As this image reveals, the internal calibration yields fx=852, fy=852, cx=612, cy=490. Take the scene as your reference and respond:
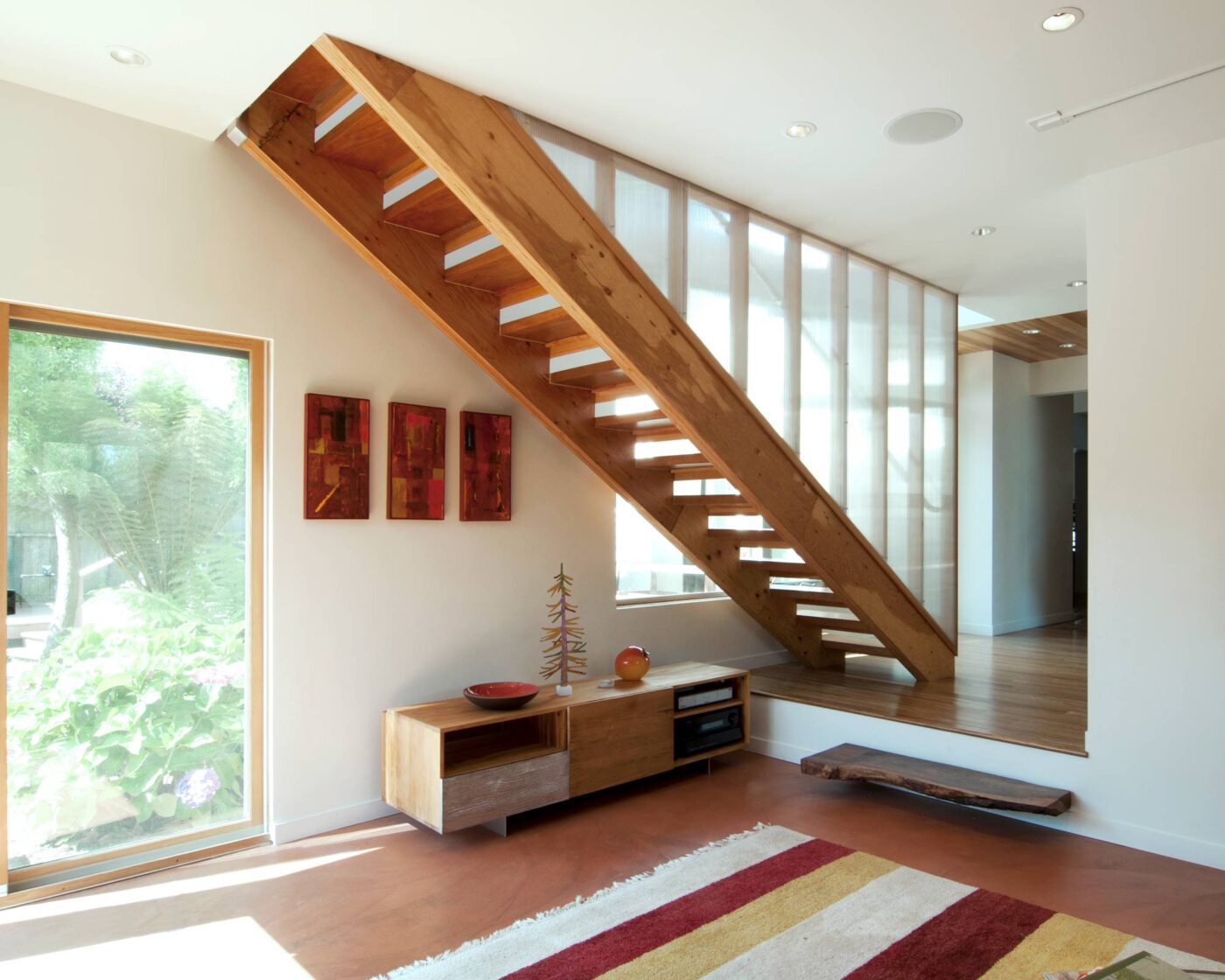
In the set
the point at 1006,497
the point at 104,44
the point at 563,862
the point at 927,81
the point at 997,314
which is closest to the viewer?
the point at 104,44

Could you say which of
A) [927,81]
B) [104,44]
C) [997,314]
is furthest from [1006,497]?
[104,44]

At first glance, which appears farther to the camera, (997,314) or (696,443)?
(997,314)

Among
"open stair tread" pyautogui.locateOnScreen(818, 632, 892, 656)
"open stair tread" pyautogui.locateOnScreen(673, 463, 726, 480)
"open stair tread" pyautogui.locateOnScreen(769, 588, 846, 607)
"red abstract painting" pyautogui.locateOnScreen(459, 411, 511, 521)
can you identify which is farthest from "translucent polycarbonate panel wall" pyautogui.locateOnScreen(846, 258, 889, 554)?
"red abstract painting" pyautogui.locateOnScreen(459, 411, 511, 521)

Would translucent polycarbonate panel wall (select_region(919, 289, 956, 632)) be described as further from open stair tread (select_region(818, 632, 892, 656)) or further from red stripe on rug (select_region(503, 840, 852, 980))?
red stripe on rug (select_region(503, 840, 852, 980))

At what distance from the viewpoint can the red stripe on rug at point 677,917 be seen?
254cm

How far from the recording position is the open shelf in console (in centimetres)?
360

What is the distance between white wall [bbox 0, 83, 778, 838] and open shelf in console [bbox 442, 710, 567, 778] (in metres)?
0.28

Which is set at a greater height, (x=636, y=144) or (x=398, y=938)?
(x=636, y=144)

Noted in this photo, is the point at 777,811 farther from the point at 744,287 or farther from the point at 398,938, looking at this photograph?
the point at 744,287

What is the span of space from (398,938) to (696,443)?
215 centimetres

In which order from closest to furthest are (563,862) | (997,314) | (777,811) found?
1. (563,862)
2. (777,811)
3. (997,314)

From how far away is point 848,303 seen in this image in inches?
186

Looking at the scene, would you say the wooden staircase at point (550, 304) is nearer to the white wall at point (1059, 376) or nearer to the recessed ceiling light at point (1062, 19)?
the recessed ceiling light at point (1062, 19)

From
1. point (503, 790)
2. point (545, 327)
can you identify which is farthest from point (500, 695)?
point (545, 327)
